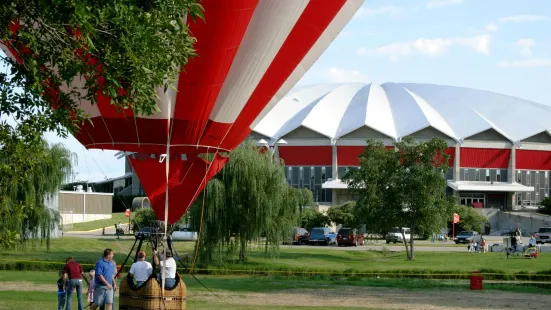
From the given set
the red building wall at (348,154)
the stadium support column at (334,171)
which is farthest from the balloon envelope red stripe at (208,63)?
the stadium support column at (334,171)

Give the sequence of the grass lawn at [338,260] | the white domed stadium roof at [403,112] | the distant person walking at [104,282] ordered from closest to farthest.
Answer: the distant person walking at [104,282] → the grass lawn at [338,260] → the white domed stadium roof at [403,112]

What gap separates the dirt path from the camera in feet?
78.2

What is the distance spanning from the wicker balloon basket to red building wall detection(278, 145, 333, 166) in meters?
75.7

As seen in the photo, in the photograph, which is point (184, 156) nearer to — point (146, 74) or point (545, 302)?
point (146, 74)

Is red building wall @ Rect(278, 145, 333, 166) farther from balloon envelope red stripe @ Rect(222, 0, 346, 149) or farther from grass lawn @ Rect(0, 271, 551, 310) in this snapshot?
balloon envelope red stripe @ Rect(222, 0, 346, 149)

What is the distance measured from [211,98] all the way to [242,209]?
21137 millimetres

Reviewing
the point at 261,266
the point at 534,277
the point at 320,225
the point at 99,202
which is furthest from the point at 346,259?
the point at 99,202

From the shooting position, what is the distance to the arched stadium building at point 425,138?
90.2 meters

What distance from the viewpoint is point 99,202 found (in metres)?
85.8

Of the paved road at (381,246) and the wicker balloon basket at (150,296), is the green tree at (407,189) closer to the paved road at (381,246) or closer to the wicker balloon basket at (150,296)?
the paved road at (381,246)

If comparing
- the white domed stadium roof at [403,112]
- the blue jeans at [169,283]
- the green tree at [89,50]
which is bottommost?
the blue jeans at [169,283]

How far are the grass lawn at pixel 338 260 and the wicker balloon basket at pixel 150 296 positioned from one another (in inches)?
722

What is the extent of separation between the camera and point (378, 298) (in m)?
25.9

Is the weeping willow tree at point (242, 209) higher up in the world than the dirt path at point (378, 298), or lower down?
higher up
